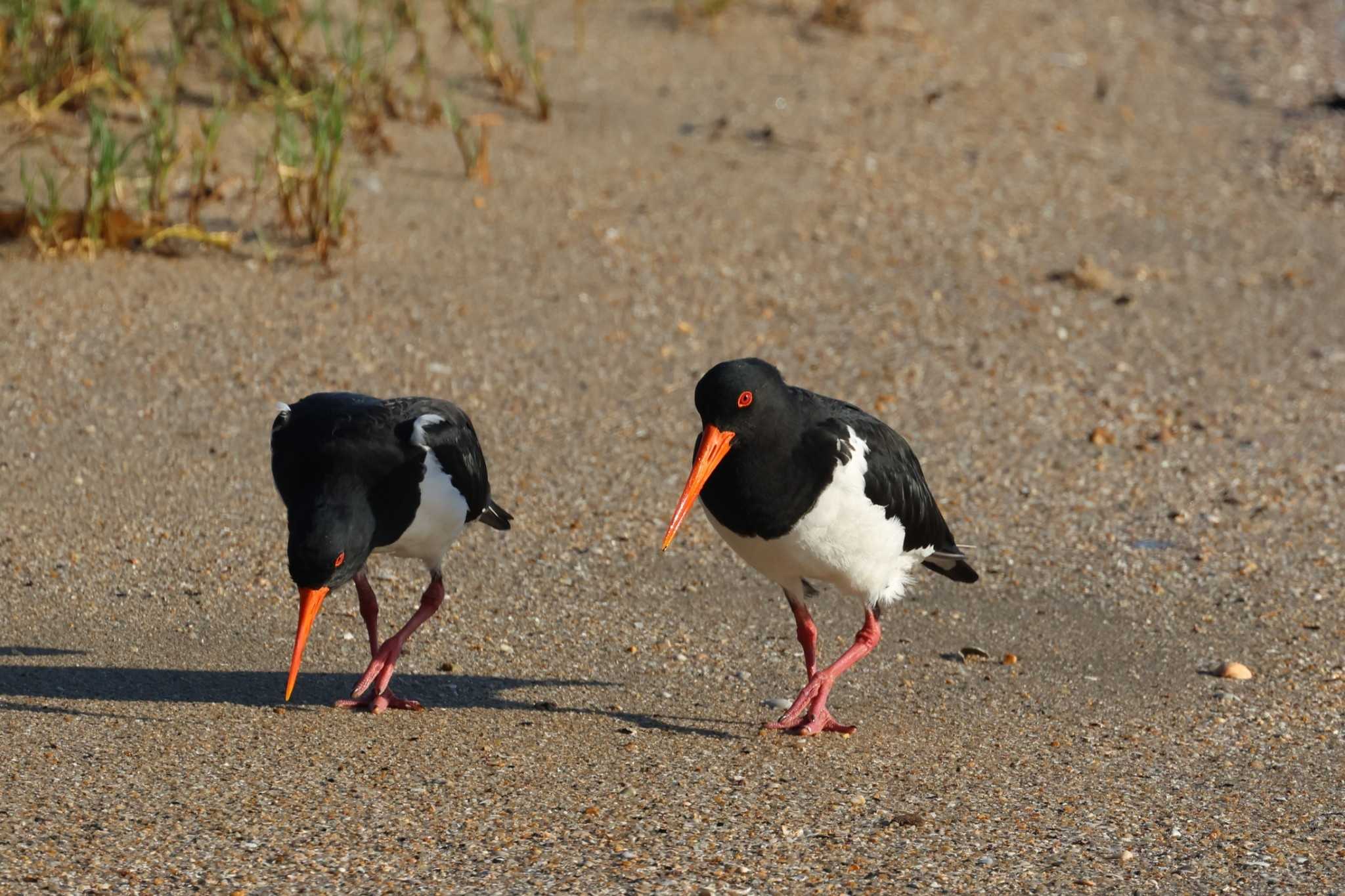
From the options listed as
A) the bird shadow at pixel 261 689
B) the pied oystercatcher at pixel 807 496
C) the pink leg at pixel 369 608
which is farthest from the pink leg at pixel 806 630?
the pink leg at pixel 369 608

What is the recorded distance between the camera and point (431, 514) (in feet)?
16.1

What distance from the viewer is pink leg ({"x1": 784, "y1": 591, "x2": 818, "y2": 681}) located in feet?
16.6

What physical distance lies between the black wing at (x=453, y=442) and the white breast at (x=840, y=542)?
2.64 ft

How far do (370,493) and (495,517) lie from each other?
2.97ft

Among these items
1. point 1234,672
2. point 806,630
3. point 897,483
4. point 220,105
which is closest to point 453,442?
point 806,630

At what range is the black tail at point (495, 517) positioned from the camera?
18.0ft

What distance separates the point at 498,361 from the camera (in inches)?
305

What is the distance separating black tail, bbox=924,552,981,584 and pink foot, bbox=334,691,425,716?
1.75 meters

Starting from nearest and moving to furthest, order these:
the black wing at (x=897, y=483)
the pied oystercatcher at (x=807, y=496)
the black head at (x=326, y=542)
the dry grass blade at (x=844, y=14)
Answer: the black head at (x=326, y=542) → the pied oystercatcher at (x=807, y=496) → the black wing at (x=897, y=483) → the dry grass blade at (x=844, y=14)

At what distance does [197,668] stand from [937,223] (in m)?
5.67

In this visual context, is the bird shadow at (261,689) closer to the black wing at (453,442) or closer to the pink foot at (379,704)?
the pink foot at (379,704)

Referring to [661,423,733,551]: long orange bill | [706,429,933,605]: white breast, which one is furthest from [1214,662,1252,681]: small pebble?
[661,423,733,551]: long orange bill

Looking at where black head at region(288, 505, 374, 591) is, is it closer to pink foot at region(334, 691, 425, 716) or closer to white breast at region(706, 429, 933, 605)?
pink foot at region(334, 691, 425, 716)

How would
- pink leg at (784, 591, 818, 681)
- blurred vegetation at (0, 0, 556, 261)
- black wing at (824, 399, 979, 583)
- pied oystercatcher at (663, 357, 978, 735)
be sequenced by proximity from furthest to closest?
blurred vegetation at (0, 0, 556, 261) → pink leg at (784, 591, 818, 681) → black wing at (824, 399, 979, 583) → pied oystercatcher at (663, 357, 978, 735)
